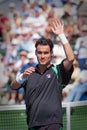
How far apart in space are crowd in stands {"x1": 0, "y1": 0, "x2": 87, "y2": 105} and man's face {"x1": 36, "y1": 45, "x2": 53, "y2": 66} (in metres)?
3.20

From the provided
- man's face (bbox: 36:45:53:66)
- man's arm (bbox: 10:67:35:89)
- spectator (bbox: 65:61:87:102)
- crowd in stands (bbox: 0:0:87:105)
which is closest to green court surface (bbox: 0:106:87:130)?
crowd in stands (bbox: 0:0:87:105)

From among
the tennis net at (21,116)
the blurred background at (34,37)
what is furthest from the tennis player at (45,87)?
the blurred background at (34,37)

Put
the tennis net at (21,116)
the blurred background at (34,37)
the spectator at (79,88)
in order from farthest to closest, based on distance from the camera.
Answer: the spectator at (79,88) → the blurred background at (34,37) → the tennis net at (21,116)

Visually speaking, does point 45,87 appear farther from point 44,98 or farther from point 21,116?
point 21,116

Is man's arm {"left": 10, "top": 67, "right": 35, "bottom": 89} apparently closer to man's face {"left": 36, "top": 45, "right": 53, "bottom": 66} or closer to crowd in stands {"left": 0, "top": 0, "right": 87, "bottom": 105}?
man's face {"left": 36, "top": 45, "right": 53, "bottom": 66}

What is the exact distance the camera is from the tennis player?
142 inches

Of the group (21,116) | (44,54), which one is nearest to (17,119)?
(21,116)

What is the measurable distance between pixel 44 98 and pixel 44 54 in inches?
16.0

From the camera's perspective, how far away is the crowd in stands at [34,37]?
693cm

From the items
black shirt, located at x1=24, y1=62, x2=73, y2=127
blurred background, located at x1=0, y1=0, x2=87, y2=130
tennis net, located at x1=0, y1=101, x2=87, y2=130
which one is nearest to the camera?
black shirt, located at x1=24, y1=62, x2=73, y2=127

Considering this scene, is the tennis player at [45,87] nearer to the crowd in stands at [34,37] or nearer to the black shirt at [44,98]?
the black shirt at [44,98]

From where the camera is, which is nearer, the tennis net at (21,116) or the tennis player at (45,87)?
the tennis player at (45,87)

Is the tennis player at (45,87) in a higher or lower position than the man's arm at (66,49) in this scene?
lower

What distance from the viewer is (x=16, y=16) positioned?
7066 millimetres
